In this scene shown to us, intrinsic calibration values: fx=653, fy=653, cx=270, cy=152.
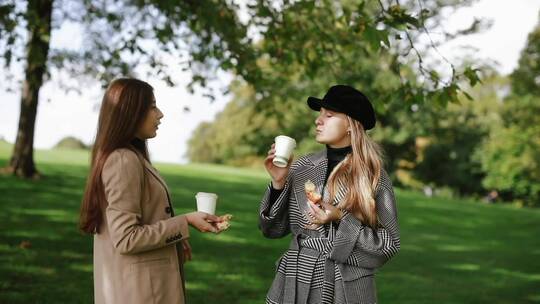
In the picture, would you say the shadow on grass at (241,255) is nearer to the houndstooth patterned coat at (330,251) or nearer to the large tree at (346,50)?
the large tree at (346,50)

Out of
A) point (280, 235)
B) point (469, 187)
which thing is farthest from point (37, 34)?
point (469, 187)

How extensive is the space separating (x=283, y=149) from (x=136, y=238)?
0.93 metres

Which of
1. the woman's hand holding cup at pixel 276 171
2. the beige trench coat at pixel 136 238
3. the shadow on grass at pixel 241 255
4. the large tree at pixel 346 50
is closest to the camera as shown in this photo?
the beige trench coat at pixel 136 238

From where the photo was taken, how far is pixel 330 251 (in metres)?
3.69

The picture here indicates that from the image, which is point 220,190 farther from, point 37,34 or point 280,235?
point 280,235

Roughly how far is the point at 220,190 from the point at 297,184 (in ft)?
52.8

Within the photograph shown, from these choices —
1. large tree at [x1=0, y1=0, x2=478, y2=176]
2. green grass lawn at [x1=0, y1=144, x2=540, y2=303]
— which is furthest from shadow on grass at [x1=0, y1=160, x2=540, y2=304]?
large tree at [x1=0, y1=0, x2=478, y2=176]

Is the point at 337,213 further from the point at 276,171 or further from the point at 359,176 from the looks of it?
the point at 276,171

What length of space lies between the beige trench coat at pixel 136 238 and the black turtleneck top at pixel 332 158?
639 millimetres

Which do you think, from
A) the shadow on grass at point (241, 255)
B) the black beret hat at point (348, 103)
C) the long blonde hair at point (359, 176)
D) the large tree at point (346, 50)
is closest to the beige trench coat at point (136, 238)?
the long blonde hair at point (359, 176)

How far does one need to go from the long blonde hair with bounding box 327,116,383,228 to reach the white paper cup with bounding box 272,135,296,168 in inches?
13.0

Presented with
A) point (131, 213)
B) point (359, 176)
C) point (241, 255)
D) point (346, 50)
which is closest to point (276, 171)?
point (359, 176)

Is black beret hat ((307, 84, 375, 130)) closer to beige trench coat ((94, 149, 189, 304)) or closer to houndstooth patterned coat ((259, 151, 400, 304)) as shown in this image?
houndstooth patterned coat ((259, 151, 400, 304))

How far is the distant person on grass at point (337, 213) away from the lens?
367cm
